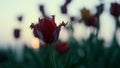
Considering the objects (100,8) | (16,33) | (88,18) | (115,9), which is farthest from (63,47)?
(16,33)

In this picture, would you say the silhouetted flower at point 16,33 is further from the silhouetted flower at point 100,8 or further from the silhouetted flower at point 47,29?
the silhouetted flower at point 47,29

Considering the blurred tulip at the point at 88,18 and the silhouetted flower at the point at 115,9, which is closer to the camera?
the silhouetted flower at the point at 115,9

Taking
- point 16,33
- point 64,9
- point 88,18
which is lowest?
point 16,33

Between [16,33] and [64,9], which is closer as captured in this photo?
[64,9]

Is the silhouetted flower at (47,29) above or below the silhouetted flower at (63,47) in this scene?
above

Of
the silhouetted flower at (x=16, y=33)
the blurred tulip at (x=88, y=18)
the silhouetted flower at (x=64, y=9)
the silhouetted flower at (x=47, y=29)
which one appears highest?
the silhouetted flower at (x=47, y=29)

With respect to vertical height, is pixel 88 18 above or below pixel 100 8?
below

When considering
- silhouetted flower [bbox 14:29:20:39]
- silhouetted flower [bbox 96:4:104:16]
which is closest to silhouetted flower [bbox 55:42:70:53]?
silhouetted flower [bbox 96:4:104:16]

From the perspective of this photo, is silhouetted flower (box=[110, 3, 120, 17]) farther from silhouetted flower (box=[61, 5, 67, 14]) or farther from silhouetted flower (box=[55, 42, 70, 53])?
silhouetted flower (box=[61, 5, 67, 14])

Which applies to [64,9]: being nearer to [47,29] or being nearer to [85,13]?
[85,13]

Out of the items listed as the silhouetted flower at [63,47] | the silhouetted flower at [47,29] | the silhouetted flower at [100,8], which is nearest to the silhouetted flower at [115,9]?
the silhouetted flower at [100,8]
